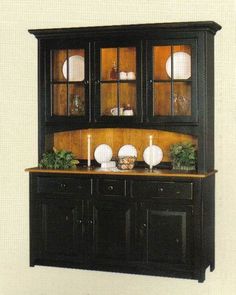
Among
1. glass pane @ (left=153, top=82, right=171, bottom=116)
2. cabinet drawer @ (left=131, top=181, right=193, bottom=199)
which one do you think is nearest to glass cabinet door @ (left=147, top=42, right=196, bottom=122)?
glass pane @ (left=153, top=82, right=171, bottom=116)

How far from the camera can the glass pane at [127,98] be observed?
21.3 ft

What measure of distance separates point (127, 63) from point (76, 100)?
0.61 meters

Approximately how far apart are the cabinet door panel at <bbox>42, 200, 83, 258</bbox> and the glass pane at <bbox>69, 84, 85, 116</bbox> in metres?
0.86

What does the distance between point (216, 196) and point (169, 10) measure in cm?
182

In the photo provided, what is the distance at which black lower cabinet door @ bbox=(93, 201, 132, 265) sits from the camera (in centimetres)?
632

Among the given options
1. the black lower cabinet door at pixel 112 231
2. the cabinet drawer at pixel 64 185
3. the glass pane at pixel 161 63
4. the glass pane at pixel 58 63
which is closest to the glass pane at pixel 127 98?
the glass pane at pixel 161 63

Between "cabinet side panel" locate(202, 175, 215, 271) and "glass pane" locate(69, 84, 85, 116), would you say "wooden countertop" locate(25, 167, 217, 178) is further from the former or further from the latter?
"glass pane" locate(69, 84, 85, 116)

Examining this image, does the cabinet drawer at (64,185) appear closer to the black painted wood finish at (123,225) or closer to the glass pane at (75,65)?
the black painted wood finish at (123,225)

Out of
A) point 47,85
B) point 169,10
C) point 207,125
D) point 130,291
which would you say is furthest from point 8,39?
point 130,291

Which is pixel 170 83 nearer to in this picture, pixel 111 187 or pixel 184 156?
pixel 184 156

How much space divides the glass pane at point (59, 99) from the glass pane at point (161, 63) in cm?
91

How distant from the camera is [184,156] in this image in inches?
251

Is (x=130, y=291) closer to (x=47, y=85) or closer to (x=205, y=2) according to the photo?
(x=47, y=85)

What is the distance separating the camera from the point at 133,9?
6891 millimetres
